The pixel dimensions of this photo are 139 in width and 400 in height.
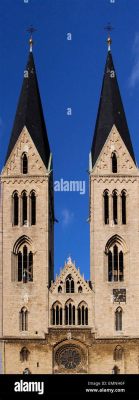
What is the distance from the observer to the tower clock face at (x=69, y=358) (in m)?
57.9

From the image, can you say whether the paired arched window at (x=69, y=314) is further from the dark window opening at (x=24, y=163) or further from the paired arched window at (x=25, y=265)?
the dark window opening at (x=24, y=163)

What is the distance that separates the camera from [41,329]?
58656mm

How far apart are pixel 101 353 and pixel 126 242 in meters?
6.90

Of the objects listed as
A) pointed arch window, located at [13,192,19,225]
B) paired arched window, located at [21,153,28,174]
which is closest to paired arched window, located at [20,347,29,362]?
pointed arch window, located at [13,192,19,225]

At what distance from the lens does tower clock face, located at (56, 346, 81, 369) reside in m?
57.9

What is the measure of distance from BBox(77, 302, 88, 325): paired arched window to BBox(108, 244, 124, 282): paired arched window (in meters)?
2.29

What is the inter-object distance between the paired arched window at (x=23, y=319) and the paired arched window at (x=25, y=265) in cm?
194

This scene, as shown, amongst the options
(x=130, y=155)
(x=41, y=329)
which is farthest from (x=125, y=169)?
(x=41, y=329)

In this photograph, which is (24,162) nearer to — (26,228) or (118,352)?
(26,228)

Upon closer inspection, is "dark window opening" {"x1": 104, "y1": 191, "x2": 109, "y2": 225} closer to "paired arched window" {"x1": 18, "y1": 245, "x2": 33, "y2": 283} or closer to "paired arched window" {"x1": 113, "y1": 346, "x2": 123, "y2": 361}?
"paired arched window" {"x1": 18, "y1": 245, "x2": 33, "y2": 283}

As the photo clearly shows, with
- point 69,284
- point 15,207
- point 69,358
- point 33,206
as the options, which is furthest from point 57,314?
point 15,207
